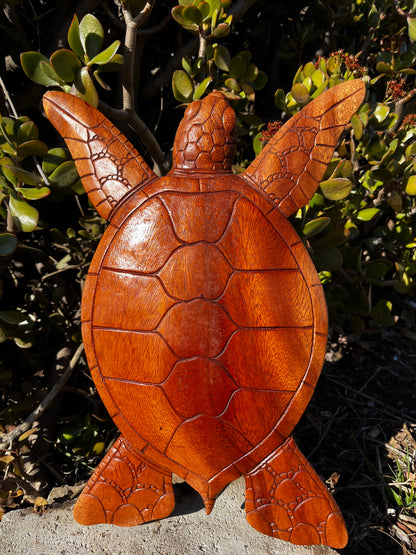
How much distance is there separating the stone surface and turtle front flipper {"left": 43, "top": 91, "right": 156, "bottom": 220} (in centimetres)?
92

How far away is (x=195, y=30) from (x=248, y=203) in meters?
0.67

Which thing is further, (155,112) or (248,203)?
(155,112)

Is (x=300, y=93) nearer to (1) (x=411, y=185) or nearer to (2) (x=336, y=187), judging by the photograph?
(2) (x=336, y=187)

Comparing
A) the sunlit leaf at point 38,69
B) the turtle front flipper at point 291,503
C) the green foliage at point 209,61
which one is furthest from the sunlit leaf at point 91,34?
the turtle front flipper at point 291,503

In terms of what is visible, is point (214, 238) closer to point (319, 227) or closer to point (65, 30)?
point (319, 227)

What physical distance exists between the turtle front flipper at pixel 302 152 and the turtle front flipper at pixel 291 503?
63 centimetres

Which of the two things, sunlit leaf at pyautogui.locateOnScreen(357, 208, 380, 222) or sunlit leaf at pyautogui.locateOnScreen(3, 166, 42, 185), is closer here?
sunlit leaf at pyautogui.locateOnScreen(3, 166, 42, 185)

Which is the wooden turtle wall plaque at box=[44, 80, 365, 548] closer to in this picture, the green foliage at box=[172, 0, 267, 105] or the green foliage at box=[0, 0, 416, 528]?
the green foliage at box=[0, 0, 416, 528]

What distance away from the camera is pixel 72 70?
1150 mm

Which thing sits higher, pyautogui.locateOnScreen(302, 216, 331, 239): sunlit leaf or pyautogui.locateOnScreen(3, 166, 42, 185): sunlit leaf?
pyautogui.locateOnScreen(3, 166, 42, 185): sunlit leaf

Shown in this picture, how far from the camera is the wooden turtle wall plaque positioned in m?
1.04

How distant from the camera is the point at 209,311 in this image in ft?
3.39

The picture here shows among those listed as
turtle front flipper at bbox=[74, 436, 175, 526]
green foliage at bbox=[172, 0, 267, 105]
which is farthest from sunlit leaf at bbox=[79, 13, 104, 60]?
turtle front flipper at bbox=[74, 436, 175, 526]

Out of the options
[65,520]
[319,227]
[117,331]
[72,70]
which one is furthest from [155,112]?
[65,520]
